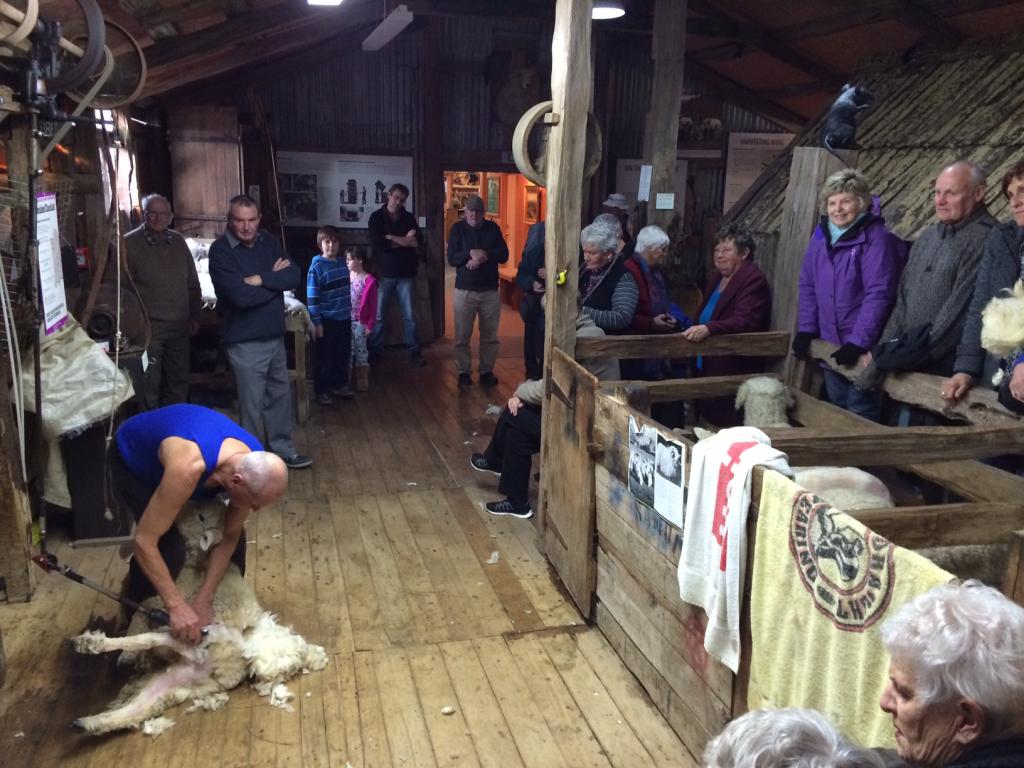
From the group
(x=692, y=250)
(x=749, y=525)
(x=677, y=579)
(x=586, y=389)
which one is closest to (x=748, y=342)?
(x=586, y=389)

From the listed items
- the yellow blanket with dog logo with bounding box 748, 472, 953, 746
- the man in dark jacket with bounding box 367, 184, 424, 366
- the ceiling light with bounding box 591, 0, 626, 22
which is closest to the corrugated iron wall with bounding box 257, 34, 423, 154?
the man in dark jacket with bounding box 367, 184, 424, 366

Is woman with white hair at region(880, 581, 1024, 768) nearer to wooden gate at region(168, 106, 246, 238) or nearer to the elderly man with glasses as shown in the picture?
the elderly man with glasses

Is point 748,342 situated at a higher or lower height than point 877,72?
lower

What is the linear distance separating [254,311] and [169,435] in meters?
2.24

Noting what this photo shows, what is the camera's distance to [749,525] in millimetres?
2512

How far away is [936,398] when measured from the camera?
3801 mm

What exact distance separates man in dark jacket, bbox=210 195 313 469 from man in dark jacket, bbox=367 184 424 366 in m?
2.99

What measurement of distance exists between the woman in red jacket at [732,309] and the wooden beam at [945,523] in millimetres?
2360

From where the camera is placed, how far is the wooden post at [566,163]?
13.2ft

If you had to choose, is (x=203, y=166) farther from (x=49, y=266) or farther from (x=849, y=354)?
(x=849, y=354)

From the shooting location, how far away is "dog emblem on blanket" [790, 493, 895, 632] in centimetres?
194

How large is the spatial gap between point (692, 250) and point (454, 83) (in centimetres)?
348

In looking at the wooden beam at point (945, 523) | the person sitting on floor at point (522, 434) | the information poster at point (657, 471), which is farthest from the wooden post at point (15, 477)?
the wooden beam at point (945, 523)

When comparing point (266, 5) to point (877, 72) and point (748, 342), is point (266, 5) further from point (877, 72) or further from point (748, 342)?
point (877, 72)
